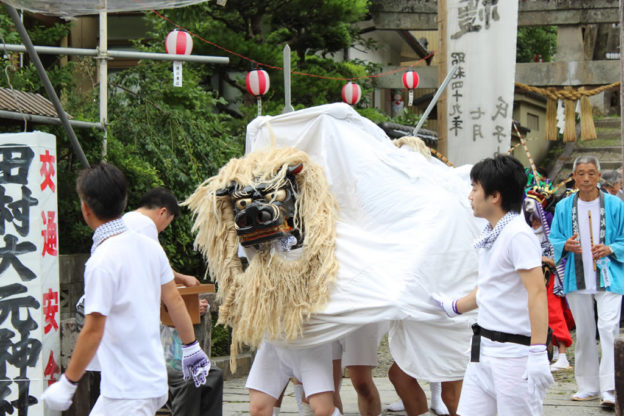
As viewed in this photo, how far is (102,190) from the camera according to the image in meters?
4.17

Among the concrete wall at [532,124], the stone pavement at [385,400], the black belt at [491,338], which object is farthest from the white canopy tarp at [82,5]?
the concrete wall at [532,124]

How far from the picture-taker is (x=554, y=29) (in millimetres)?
27797

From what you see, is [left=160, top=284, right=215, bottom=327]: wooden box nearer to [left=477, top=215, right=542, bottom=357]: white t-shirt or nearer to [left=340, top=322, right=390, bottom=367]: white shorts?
[left=340, top=322, right=390, bottom=367]: white shorts

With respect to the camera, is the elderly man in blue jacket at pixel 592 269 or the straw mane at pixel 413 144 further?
the elderly man in blue jacket at pixel 592 269

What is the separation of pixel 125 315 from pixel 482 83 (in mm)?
10725

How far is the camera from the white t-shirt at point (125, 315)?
4023 mm

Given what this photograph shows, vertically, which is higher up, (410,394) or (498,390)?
(498,390)

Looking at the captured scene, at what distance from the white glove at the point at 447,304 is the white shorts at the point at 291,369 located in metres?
0.81

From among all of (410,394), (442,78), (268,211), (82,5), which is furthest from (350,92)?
(268,211)

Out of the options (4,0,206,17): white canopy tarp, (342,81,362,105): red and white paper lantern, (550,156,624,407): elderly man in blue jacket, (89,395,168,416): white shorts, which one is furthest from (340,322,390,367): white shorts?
(342,81,362,105): red and white paper lantern

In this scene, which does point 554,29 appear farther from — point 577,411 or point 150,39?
point 577,411

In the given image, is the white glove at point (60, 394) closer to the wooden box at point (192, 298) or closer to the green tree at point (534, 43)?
the wooden box at point (192, 298)

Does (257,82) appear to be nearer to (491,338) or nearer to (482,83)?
(482,83)

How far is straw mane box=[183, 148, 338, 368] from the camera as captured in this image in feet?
17.4
